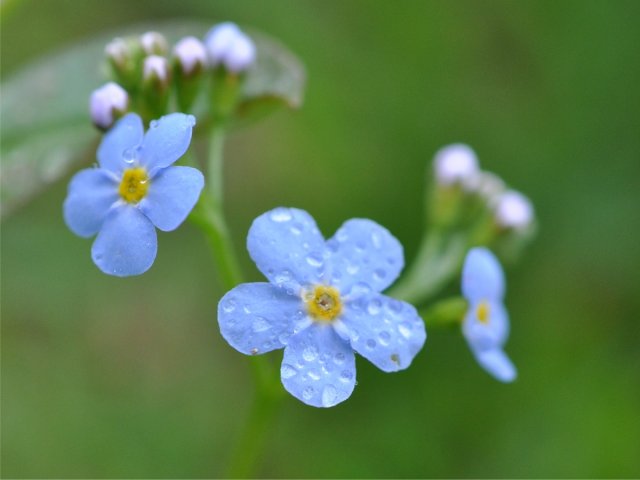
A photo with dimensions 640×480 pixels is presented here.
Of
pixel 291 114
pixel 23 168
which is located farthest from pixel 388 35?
pixel 23 168

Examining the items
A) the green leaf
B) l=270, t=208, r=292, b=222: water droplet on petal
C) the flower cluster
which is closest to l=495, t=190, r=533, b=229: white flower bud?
the green leaf

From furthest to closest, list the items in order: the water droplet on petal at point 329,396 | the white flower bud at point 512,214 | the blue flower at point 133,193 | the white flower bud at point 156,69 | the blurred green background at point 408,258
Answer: the blurred green background at point 408,258
the white flower bud at point 512,214
the white flower bud at point 156,69
the blue flower at point 133,193
the water droplet on petal at point 329,396

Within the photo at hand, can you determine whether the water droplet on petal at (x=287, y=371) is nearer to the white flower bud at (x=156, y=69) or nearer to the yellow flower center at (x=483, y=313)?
the yellow flower center at (x=483, y=313)

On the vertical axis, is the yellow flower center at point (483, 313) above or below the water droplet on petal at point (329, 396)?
above

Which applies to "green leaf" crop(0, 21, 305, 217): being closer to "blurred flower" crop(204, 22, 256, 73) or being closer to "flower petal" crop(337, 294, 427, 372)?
"blurred flower" crop(204, 22, 256, 73)

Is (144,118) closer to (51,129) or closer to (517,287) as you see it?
(51,129)

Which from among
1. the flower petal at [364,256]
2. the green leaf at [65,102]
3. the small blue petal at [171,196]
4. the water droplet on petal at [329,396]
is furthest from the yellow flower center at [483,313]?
the small blue petal at [171,196]
